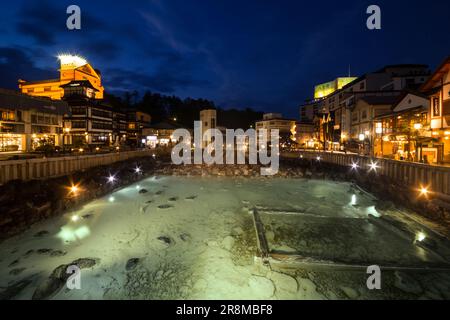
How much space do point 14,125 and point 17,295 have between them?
109 feet

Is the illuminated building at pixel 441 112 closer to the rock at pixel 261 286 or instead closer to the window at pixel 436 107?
the window at pixel 436 107

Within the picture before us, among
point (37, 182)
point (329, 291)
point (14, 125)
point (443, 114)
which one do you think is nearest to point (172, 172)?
point (37, 182)

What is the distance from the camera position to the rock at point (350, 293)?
622 centimetres

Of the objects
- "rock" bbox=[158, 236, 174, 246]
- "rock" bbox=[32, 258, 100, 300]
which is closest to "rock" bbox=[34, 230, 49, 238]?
"rock" bbox=[32, 258, 100, 300]

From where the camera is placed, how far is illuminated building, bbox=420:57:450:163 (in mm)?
18469

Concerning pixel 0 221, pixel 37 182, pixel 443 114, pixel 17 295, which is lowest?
pixel 17 295

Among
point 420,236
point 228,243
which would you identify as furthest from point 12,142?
point 420,236

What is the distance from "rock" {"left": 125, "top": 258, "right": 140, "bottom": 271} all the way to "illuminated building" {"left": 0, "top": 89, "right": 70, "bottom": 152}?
2485 cm

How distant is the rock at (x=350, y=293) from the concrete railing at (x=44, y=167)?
18505 millimetres

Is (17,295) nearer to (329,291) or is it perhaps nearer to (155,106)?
(329,291)

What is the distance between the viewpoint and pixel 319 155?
35.4 metres

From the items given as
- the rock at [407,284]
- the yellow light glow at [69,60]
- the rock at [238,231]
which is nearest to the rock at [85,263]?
the rock at [238,231]

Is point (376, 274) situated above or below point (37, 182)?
below

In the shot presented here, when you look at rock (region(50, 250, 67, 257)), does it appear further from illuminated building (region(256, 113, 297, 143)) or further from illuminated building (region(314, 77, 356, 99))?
illuminated building (region(314, 77, 356, 99))
